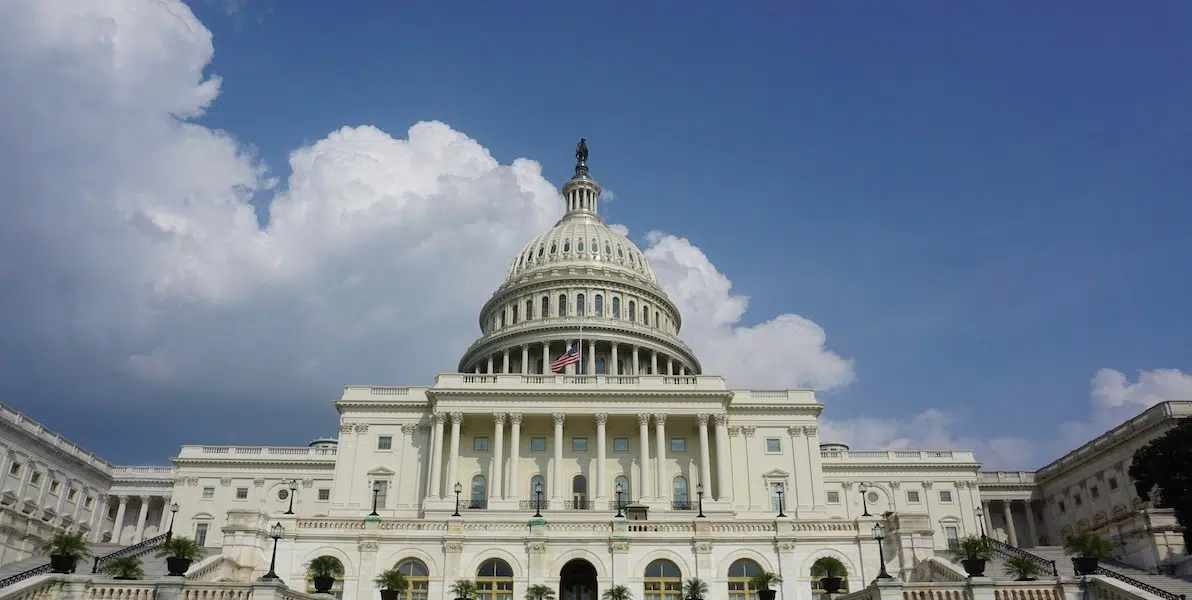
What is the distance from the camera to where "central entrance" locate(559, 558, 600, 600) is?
4570 centimetres

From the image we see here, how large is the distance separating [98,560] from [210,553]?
541 centimetres

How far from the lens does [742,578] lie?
4559 cm

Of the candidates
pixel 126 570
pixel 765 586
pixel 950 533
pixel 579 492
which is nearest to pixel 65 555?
pixel 126 570

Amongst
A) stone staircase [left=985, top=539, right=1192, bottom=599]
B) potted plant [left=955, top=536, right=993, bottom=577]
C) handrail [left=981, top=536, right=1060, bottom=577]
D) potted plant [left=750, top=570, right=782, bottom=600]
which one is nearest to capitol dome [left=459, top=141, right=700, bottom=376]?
handrail [left=981, top=536, right=1060, bottom=577]

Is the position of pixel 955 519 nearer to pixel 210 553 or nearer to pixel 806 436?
pixel 806 436

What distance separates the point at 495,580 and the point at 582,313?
62.7 metres

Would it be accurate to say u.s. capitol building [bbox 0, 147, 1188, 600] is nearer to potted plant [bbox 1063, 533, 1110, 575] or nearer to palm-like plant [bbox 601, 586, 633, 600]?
palm-like plant [bbox 601, 586, 633, 600]

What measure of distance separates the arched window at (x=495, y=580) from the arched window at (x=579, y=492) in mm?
28404

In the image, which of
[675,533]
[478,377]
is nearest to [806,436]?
[478,377]

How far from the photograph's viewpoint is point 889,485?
301ft

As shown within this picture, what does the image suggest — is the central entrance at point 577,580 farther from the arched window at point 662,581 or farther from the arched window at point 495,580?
the arched window at point 662,581

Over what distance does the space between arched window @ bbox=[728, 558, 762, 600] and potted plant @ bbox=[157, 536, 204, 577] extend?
24735 millimetres

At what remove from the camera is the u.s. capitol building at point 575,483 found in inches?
1801

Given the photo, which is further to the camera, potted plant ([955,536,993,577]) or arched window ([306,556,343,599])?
arched window ([306,556,343,599])
